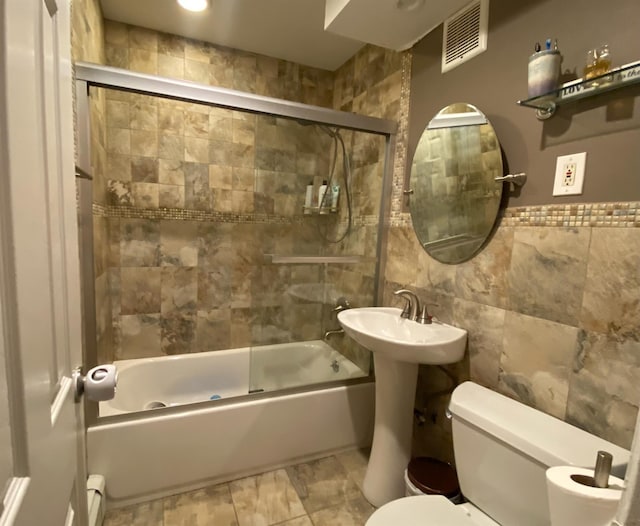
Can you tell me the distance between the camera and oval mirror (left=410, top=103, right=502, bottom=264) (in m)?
1.39

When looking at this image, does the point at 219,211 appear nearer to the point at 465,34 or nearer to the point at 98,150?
the point at 98,150

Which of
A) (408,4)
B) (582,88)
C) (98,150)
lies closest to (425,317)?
(582,88)

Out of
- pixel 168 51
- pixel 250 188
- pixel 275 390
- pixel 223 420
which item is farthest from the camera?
pixel 250 188

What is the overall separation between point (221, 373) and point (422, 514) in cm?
167

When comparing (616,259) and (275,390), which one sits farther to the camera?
(275,390)

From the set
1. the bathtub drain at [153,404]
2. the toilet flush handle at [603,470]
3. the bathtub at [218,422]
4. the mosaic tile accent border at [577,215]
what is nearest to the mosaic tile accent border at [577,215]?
the mosaic tile accent border at [577,215]

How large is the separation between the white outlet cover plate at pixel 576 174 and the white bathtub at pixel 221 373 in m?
1.42

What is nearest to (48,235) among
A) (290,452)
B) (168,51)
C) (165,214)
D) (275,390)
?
(275,390)

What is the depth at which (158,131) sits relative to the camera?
218cm

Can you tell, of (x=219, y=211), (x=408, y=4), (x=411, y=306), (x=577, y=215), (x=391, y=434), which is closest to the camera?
(x=577, y=215)

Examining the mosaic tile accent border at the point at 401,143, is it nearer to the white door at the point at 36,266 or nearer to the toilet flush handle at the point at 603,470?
the toilet flush handle at the point at 603,470

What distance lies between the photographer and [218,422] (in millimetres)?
1626

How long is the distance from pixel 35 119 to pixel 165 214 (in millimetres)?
1891

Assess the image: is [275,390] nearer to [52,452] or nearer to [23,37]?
[52,452]
